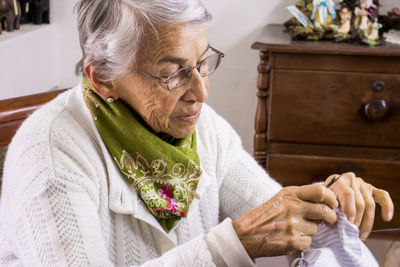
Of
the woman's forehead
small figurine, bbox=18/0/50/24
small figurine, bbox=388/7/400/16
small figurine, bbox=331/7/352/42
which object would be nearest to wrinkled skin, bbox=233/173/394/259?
the woman's forehead

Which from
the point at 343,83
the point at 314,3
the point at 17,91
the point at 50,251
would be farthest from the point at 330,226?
the point at 17,91

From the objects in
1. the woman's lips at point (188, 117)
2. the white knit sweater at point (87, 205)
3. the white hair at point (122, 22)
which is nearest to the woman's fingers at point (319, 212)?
the white knit sweater at point (87, 205)

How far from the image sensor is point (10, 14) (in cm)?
235

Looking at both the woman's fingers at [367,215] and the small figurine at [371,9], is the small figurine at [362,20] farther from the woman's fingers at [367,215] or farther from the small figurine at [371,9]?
the woman's fingers at [367,215]

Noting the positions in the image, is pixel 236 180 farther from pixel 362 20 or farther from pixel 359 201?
pixel 362 20

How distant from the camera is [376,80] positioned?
2.09 m

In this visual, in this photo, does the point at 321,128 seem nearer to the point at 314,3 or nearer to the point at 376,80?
the point at 376,80

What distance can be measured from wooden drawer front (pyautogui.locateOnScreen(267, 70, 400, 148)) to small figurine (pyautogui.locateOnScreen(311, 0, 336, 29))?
0.25 metres

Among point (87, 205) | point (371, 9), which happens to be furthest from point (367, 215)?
point (371, 9)

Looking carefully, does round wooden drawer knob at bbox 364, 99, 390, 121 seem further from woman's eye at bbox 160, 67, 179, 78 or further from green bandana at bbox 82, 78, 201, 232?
woman's eye at bbox 160, 67, 179, 78

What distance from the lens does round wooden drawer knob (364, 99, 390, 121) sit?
2.07 m

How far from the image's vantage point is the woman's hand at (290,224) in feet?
3.33

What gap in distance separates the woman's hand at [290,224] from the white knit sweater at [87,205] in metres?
0.03

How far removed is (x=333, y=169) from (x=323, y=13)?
621 millimetres
